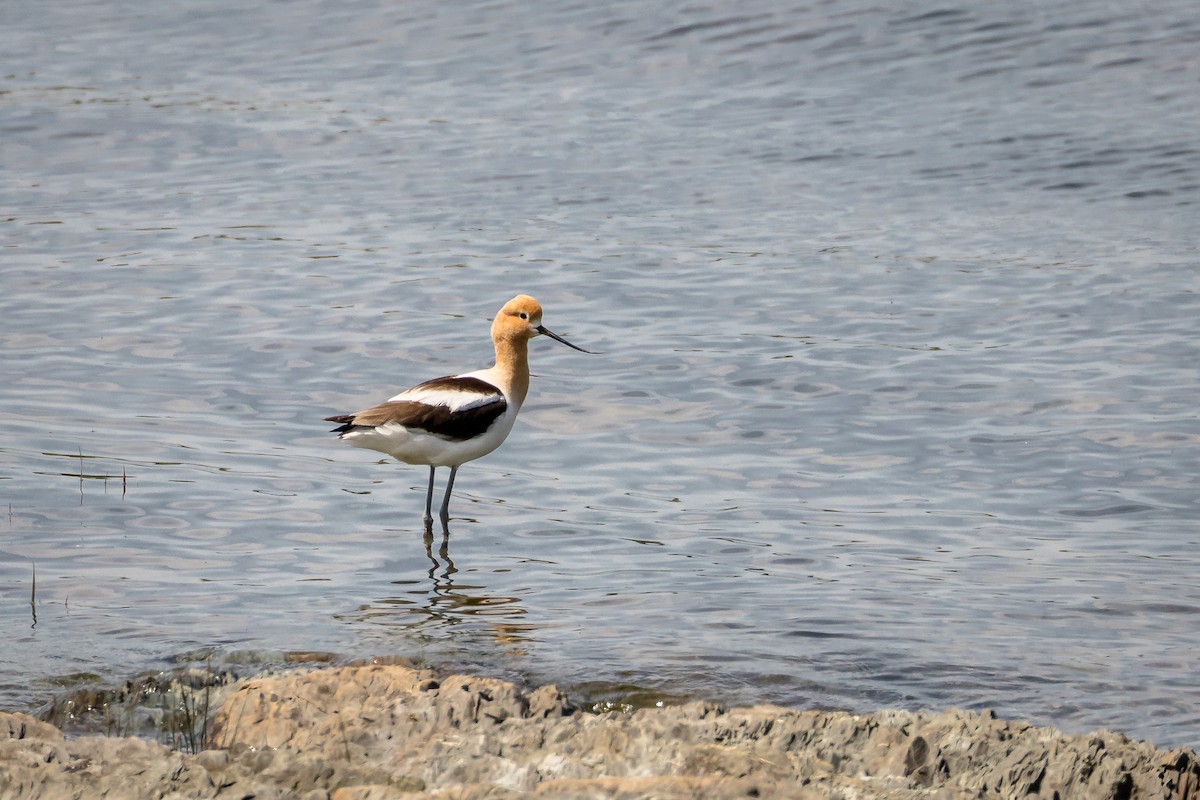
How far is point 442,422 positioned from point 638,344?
465cm

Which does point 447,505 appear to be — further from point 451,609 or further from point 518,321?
point 451,609

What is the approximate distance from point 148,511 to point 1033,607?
5.50m

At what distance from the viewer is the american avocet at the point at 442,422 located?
10.2 metres

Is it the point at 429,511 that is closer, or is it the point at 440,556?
the point at 440,556

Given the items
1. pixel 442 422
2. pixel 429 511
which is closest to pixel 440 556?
pixel 429 511

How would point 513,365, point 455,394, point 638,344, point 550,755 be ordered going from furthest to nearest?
1. point 638,344
2. point 513,365
3. point 455,394
4. point 550,755

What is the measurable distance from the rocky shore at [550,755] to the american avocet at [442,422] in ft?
12.5

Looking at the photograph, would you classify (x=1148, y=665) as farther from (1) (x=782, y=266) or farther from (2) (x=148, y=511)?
(1) (x=782, y=266)

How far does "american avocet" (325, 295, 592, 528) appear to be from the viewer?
10180mm

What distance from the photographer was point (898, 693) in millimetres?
7562

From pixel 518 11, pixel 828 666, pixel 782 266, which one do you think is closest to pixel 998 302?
pixel 782 266

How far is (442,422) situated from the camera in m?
10.2

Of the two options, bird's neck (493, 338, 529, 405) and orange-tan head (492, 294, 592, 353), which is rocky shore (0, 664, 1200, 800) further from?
orange-tan head (492, 294, 592, 353)

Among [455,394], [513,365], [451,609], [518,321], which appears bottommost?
[451,609]
